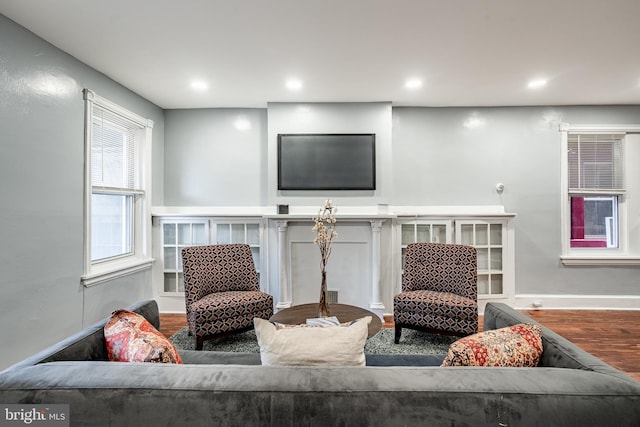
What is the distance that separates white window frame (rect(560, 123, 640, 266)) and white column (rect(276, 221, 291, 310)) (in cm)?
343

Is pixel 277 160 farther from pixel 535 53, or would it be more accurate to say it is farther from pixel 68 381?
pixel 68 381

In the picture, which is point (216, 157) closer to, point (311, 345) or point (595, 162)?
point (311, 345)

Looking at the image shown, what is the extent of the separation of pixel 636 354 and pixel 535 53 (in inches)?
107

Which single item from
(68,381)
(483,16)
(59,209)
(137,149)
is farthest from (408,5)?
(137,149)

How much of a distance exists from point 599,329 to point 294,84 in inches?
159

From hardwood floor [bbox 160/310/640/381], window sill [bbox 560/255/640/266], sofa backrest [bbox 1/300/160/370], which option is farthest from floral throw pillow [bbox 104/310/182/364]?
window sill [bbox 560/255/640/266]

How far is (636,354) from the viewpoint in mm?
2639

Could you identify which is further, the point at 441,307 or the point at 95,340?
the point at 441,307

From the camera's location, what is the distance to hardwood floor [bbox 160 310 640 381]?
2604mm

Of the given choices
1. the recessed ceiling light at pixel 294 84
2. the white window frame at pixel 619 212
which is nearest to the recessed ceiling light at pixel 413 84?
the recessed ceiling light at pixel 294 84

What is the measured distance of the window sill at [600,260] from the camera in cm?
375

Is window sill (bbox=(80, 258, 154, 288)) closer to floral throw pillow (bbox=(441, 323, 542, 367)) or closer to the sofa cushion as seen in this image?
the sofa cushion

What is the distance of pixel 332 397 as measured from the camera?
2.84ft

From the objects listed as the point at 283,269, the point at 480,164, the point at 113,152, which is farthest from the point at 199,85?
the point at 480,164
